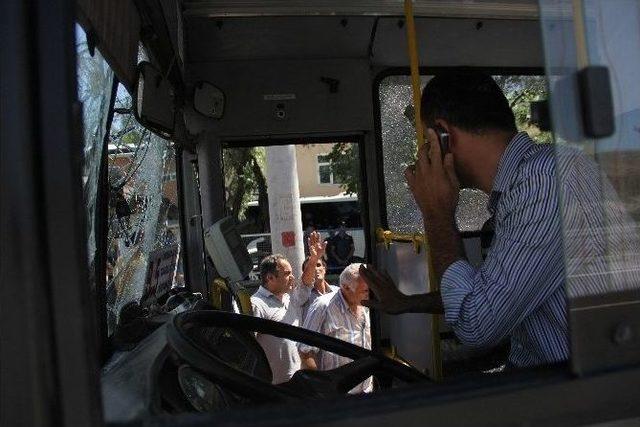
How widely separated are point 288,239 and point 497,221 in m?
6.32

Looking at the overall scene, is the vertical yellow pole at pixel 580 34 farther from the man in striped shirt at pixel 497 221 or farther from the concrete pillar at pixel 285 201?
the concrete pillar at pixel 285 201

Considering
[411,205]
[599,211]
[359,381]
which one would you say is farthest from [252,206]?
[599,211]

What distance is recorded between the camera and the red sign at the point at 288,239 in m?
7.85

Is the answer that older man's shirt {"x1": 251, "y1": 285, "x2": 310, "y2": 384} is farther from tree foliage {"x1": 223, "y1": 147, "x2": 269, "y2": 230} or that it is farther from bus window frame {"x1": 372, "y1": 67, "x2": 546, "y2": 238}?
bus window frame {"x1": 372, "y1": 67, "x2": 546, "y2": 238}

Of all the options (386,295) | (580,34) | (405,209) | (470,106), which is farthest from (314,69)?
(580,34)

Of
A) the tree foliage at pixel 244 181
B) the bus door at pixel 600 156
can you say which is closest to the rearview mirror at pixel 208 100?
the tree foliage at pixel 244 181

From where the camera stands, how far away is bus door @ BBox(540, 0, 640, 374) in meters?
0.98

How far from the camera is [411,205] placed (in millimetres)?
4004

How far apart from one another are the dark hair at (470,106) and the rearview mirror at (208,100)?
6.87ft

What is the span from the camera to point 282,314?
13.6 ft

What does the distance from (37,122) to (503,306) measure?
1.08 metres

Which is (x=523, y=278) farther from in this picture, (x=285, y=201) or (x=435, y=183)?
(x=285, y=201)

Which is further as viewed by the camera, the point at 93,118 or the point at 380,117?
the point at 380,117

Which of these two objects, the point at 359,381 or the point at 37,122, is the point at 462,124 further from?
the point at 37,122
